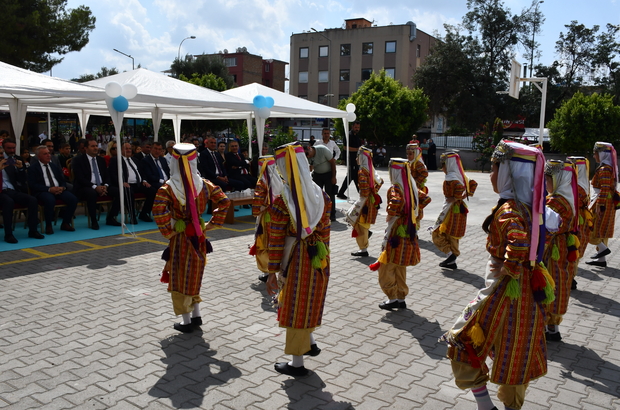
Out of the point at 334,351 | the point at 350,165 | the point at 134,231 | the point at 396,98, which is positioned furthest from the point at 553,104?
the point at 334,351

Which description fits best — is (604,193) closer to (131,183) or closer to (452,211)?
(452,211)

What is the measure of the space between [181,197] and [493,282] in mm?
2954

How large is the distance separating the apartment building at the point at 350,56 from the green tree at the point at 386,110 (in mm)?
23262

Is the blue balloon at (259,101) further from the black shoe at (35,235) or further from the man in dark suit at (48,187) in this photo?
the black shoe at (35,235)

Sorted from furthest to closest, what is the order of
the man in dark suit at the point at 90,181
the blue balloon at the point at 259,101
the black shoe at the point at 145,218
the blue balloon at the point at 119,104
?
the blue balloon at the point at 259,101 → the black shoe at the point at 145,218 → the man in dark suit at the point at 90,181 → the blue balloon at the point at 119,104

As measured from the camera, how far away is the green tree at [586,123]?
2422cm

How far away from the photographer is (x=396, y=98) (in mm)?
28453

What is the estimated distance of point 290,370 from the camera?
168 inches

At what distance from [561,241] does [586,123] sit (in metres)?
22.2

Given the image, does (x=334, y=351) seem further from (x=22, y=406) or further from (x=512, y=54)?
(x=512, y=54)

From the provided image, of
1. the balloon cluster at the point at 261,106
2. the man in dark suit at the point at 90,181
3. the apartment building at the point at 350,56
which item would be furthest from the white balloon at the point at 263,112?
the apartment building at the point at 350,56

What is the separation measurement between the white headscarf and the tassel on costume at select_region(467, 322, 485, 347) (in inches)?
54.7

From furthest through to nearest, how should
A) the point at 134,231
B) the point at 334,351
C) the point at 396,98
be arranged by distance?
the point at 396,98 → the point at 134,231 → the point at 334,351

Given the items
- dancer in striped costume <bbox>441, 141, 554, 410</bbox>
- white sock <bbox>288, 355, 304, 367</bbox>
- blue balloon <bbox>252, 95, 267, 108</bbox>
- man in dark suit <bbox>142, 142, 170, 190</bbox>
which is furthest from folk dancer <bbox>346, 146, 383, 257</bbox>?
man in dark suit <bbox>142, 142, 170, 190</bbox>
